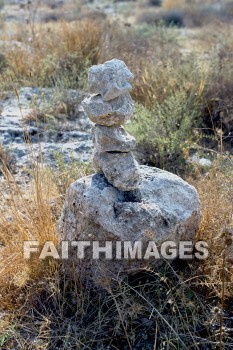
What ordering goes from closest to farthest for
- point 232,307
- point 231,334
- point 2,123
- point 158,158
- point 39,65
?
point 231,334 → point 232,307 → point 158,158 → point 2,123 → point 39,65

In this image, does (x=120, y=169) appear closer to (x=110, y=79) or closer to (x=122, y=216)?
(x=122, y=216)

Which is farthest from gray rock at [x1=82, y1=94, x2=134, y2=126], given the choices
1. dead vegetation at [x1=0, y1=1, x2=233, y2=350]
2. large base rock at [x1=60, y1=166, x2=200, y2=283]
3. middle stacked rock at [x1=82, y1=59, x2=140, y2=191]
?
dead vegetation at [x1=0, y1=1, x2=233, y2=350]

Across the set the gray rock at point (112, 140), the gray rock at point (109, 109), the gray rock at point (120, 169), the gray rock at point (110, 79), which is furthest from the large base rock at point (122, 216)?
the gray rock at point (110, 79)

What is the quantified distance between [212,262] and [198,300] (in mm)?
253

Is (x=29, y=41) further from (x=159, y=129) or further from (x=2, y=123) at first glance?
(x=159, y=129)

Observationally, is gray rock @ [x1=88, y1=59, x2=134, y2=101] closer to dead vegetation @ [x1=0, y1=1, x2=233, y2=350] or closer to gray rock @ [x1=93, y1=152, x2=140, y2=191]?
gray rock @ [x1=93, y1=152, x2=140, y2=191]

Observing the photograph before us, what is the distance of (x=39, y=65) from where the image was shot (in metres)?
5.85

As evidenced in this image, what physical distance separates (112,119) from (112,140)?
0.11 metres

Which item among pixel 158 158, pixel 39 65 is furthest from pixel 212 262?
pixel 39 65

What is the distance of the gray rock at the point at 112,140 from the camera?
2.32m

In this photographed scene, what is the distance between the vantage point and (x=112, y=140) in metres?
2.33

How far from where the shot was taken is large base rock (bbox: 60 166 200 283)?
2.23 m

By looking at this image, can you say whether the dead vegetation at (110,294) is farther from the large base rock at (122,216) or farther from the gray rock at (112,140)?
the gray rock at (112,140)

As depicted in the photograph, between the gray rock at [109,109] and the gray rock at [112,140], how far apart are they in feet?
0.12
